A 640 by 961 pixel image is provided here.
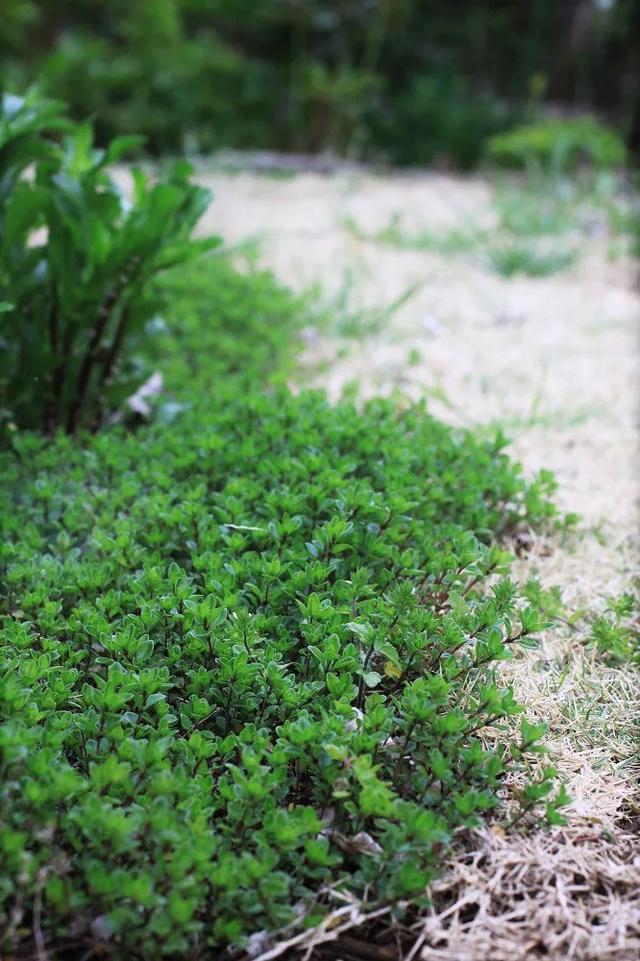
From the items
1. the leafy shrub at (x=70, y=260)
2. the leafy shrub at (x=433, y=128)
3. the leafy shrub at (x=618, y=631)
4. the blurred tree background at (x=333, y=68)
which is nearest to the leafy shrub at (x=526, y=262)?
the blurred tree background at (x=333, y=68)

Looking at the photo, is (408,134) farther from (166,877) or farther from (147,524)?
(166,877)

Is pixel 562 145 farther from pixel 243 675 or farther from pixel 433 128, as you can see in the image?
pixel 243 675

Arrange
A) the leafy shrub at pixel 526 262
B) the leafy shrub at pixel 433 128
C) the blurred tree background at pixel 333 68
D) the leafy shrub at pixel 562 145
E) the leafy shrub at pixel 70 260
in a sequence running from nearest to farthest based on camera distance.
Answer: the leafy shrub at pixel 70 260 < the leafy shrub at pixel 526 262 < the leafy shrub at pixel 562 145 < the blurred tree background at pixel 333 68 < the leafy shrub at pixel 433 128

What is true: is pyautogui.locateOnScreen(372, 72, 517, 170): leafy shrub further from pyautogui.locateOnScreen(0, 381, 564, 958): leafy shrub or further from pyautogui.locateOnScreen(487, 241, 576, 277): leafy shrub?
pyautogui.locateOnScreen(0, 381, 564, 958): leafy shrub

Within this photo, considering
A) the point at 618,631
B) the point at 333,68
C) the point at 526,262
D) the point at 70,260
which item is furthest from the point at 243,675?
the point at 333,68

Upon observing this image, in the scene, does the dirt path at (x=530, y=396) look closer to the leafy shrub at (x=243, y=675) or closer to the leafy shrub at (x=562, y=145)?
the leafy shrub at (x=243, y=675)

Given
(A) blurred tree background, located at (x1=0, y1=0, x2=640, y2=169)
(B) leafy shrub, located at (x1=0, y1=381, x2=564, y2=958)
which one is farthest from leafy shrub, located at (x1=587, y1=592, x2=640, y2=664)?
(A) blurred tree background, located at (x1=0, y1=0, x2=640, y2=169)

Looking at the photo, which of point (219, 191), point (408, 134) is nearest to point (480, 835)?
point (219, 191)
